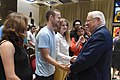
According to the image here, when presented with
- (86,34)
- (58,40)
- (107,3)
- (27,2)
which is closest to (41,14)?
(27,2)

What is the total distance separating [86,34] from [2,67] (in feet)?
10.5

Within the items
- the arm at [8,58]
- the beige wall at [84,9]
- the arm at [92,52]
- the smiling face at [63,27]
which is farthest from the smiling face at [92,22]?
the beige wall at [84,9]

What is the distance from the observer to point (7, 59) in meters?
1.73

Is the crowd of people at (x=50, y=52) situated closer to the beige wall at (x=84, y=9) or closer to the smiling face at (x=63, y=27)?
the smiling face at (x=63, y=27)

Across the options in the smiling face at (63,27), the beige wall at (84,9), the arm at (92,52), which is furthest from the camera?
the beige wall at (84,9)

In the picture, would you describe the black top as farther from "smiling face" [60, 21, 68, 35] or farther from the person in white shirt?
"smiling face" [60, 21, 68, 35]

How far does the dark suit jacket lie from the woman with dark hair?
0.66m

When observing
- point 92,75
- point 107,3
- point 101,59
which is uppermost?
point 107,3

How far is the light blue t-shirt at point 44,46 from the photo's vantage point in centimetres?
259

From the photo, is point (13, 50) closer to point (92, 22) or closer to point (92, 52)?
point (92, 52)

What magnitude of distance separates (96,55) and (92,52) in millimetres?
47

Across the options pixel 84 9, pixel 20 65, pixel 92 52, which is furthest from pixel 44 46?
pixel 84 9

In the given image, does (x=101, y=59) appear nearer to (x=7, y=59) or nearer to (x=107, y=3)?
(x=7, y=59)

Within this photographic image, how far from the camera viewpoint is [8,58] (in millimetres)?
1727
